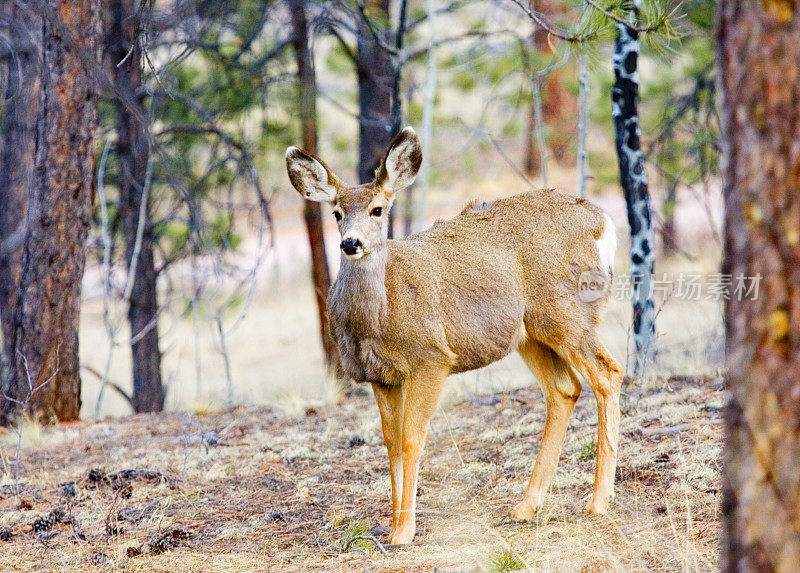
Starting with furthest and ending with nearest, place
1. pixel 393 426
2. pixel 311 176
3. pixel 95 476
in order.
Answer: pixel 95 476
pixel 311 176
pixel 393 426

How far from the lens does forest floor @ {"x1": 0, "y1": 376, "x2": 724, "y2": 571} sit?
4629mm

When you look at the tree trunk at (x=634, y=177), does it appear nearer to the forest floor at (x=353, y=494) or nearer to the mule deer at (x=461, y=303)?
the forest floor at (x=353, y=494)

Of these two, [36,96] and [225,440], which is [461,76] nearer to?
[36,96]

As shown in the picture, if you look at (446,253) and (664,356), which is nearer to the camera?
(446,253)

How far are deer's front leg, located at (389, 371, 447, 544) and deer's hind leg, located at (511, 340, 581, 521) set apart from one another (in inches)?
26.5

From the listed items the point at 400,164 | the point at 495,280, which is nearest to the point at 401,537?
the point at 495,280

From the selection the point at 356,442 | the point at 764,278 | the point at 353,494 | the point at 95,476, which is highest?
the point at 764,278

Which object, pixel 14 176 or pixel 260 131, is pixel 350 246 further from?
pixel 260 131

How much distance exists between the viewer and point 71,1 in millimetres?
8453

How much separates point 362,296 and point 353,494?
5.28 feet

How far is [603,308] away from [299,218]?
24.6 metres

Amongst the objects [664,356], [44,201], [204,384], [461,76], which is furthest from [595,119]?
[44,201]

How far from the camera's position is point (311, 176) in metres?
5.53

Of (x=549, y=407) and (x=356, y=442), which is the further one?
(x=356, y=442)
